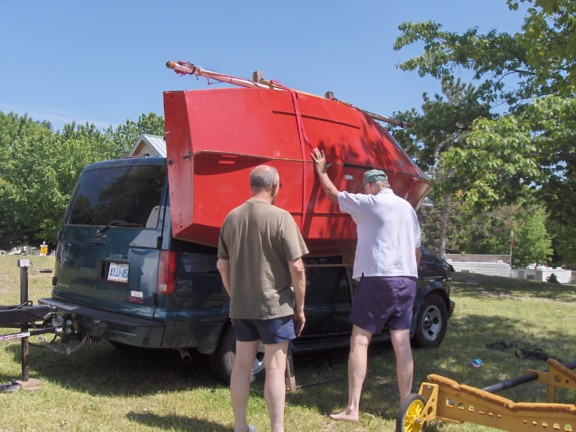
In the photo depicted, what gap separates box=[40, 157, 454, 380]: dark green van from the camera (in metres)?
4.36

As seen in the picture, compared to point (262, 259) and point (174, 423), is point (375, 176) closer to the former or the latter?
point (262, 259)

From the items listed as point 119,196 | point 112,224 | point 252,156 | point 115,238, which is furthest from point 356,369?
point 119,196

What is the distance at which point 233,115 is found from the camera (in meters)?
4.38

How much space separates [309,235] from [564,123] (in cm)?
1108

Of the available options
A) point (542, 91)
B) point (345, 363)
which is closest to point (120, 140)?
point (542, 91)

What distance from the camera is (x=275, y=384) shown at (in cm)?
334

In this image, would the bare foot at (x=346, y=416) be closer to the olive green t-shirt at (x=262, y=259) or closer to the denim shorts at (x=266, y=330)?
the denim shorts at (x=266, y=330)

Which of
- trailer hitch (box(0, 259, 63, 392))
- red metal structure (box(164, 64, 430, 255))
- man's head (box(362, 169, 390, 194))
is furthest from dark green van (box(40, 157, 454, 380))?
man's head (box(362, 169, 390, 194))

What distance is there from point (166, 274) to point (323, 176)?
1.46 meters

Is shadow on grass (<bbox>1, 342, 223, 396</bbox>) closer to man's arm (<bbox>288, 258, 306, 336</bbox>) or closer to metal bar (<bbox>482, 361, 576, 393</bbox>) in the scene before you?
man's arm (<bbox>288, 258, 306, 336</bbox>)

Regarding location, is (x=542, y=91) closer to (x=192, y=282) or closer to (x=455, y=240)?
(x=192, y=282)

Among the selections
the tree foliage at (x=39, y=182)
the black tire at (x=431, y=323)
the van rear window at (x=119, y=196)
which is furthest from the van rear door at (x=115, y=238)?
the tree foliage at (x=39, y=182)

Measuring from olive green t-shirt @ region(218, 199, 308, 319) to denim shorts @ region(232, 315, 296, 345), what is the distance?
0.05 metres

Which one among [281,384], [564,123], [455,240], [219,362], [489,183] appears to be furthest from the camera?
[455,240]
